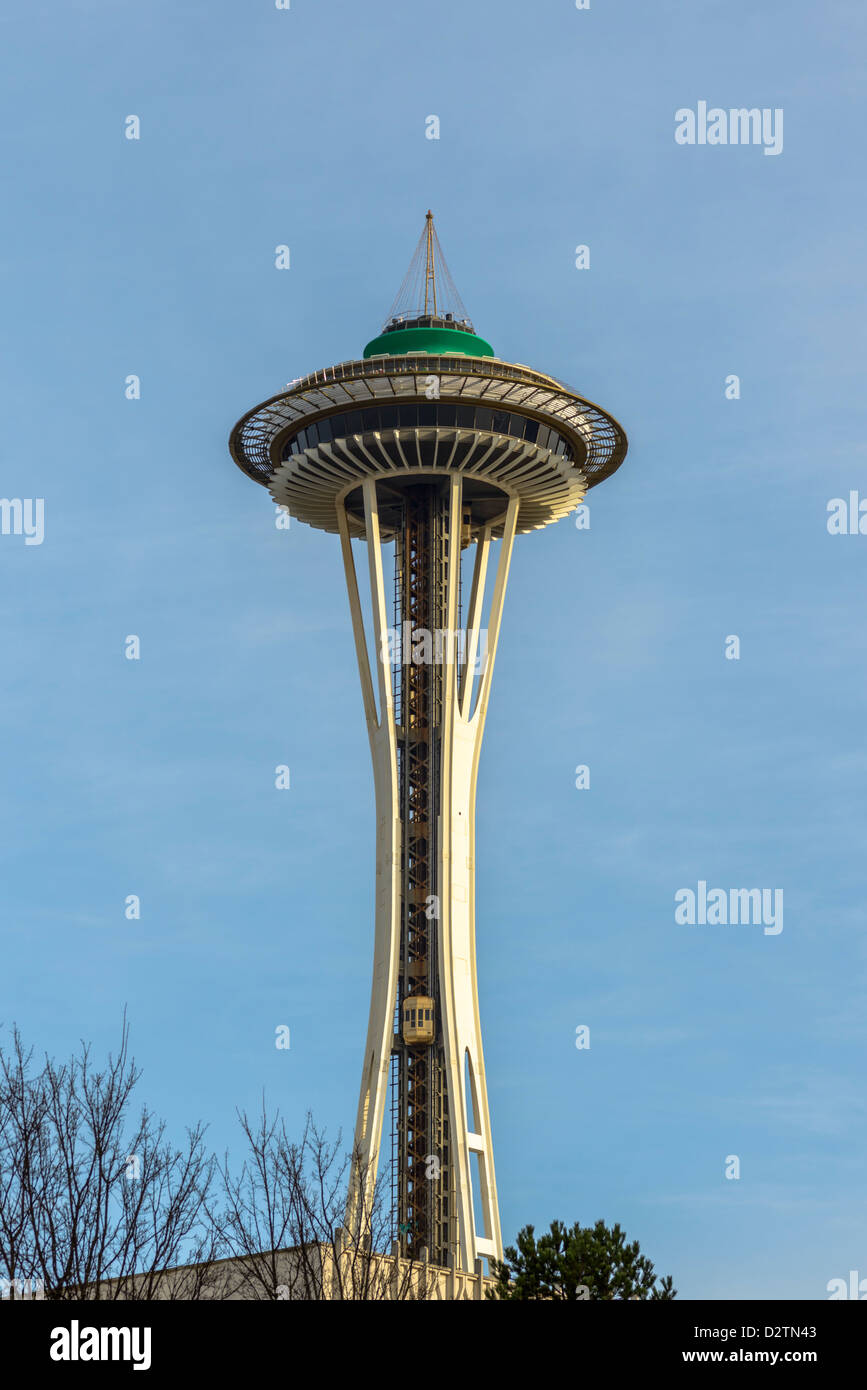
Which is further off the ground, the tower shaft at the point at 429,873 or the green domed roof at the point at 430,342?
the green domed roof at the point at 430,342

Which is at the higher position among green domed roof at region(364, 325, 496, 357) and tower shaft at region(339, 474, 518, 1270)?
green domed roof at region(364, 325, 496, 357)

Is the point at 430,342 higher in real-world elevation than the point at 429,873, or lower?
higher

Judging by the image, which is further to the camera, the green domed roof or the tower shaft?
the green domed roof

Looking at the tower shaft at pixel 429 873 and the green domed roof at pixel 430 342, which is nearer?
the tower shaft at pixel 429 873

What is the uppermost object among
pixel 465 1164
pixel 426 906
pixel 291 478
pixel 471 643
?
pixel 291 478
